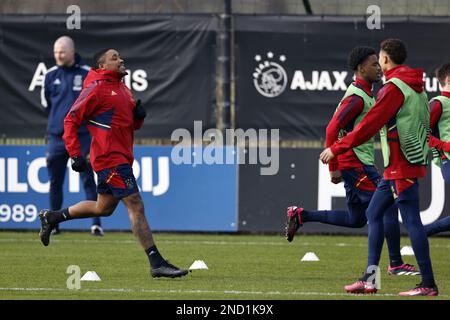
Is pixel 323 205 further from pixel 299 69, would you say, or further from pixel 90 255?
pixel 90 255

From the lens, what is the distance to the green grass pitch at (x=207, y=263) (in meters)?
10.3

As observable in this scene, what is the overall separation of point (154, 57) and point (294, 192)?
9.30 ft

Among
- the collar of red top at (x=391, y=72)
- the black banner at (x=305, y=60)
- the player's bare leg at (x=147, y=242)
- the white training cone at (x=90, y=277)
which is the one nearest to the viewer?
the collar of red top at (x=391, y=72)

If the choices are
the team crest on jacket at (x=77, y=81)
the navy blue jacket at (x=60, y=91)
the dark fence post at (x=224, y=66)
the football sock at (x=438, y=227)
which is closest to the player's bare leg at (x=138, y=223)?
the football sock at (x=438, y=227)

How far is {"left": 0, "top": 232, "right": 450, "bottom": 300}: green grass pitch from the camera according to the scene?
1026 centimetres

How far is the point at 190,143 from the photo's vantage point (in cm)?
1745

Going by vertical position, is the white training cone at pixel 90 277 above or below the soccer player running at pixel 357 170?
below

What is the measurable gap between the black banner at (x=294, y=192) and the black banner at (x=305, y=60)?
49cm

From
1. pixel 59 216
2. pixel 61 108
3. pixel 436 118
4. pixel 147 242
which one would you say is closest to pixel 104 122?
pixel 147 242

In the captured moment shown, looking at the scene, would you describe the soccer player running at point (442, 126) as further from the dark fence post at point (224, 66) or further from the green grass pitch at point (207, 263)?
the dark fence post at point (224, 66)

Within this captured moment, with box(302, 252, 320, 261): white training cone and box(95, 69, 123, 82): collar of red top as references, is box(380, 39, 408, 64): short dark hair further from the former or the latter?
box(302, 252, 320, 261): white training cone

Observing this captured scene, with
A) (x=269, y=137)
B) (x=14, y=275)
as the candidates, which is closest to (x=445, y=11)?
(x=269, y=137)

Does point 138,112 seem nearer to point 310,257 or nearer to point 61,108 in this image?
point 310,257

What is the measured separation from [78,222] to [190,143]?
201 centimetres
